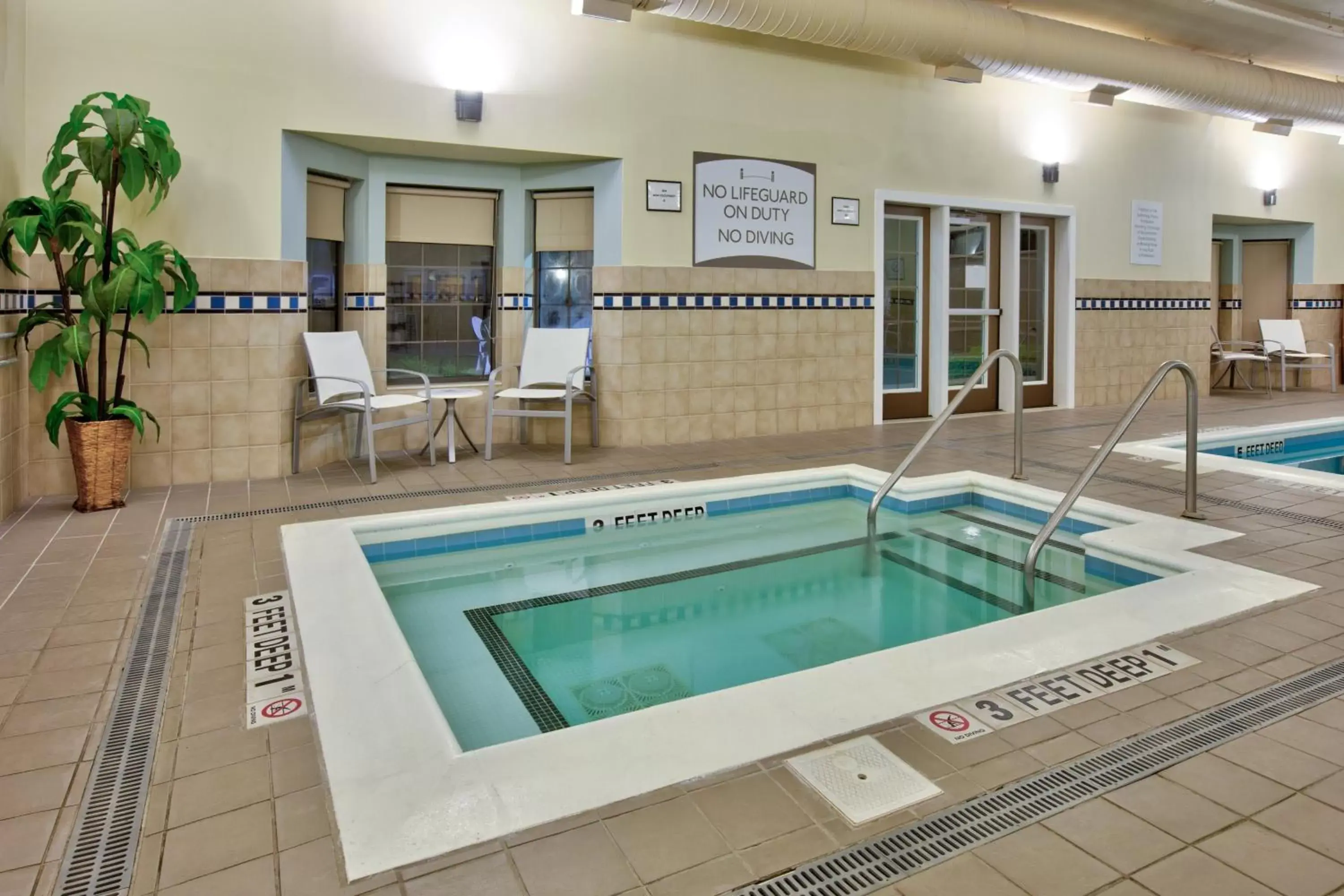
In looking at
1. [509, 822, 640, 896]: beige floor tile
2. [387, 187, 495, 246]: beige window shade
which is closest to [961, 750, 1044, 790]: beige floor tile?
[509, 822, 640, 896]: beige floor tile

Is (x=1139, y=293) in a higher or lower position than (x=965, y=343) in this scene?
higher

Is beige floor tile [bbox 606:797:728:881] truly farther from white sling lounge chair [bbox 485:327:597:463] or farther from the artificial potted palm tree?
white sling lounge chair [bbox 485:327:597:463]

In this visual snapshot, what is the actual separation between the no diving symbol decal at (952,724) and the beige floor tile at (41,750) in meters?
2.03

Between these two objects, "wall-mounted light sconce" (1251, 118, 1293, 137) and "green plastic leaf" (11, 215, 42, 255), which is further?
"wall-mounted light sconce" (1251, 118, 1293, 137)

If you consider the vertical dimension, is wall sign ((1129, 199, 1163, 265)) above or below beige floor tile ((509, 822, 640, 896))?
above

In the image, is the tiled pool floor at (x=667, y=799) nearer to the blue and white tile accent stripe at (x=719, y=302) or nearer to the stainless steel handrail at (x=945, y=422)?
the stainless steel handrail at (x=945, y=422)

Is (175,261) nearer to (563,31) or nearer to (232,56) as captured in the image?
(232,56)

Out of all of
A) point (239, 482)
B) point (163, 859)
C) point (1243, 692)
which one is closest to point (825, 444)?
point (239, 482)

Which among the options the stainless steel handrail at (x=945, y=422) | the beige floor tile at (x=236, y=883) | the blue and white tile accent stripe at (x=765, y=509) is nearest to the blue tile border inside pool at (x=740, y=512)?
the blue and white tile accent stripe at (x=765, y=509)

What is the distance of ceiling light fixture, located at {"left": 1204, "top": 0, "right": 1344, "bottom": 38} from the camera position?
7590mm

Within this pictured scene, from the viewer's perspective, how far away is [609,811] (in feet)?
6.08

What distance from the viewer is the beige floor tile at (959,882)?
5.24 feet

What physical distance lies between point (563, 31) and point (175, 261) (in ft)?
9.95

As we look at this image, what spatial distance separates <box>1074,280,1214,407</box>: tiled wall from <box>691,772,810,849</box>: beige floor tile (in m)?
8.37
